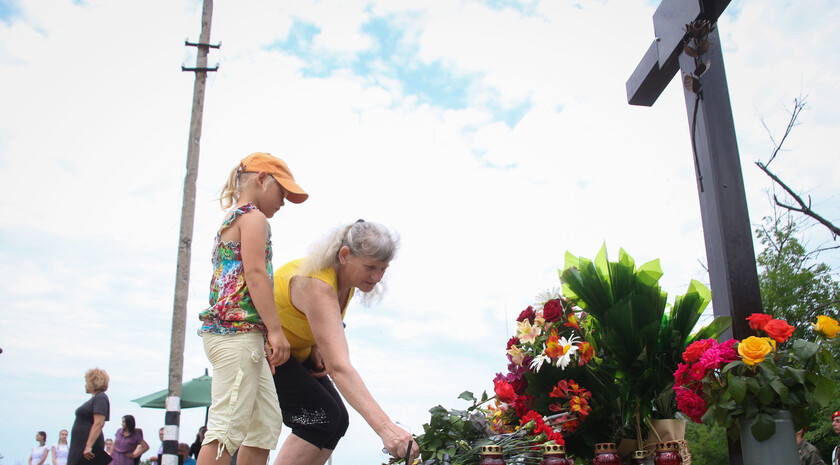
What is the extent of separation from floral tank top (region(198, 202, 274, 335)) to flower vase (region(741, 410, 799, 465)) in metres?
1.76

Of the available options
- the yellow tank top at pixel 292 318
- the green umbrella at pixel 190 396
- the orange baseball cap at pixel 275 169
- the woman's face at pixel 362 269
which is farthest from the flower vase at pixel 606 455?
the green umbrella at pixel 190 396

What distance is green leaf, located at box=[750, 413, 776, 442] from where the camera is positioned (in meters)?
1.99

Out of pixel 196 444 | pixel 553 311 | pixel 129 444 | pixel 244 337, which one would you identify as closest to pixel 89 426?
pixel 129 444

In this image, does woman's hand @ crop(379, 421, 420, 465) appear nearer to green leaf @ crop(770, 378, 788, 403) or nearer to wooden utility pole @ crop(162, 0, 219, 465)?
green leaf @ crop(770, 378, 788, 403)

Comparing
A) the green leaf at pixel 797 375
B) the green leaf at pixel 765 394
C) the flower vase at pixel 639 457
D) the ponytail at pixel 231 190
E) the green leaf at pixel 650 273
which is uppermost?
the ponytail at pixel 231 190

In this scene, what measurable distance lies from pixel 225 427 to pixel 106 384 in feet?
14.3

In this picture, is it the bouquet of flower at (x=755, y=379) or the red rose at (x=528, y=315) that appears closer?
the bouquet of flower at (x=755, y=379)

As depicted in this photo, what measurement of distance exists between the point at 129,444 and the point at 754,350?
7798 mm

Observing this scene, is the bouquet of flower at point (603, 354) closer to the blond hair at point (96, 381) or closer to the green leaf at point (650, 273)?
the green leaf at point (650, 273)

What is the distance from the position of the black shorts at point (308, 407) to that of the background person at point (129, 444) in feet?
20.4

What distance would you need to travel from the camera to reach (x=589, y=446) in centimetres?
232

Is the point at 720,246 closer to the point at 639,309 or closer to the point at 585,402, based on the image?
the point at 639,309

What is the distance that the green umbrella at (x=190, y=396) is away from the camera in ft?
29.5

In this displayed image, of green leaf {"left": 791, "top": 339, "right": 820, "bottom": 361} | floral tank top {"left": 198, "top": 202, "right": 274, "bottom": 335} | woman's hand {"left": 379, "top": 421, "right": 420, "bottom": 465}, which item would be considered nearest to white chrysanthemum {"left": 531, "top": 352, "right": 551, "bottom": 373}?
woman's hand {"left": 379, "top": 421, "right": 420, "bottom": 465}
